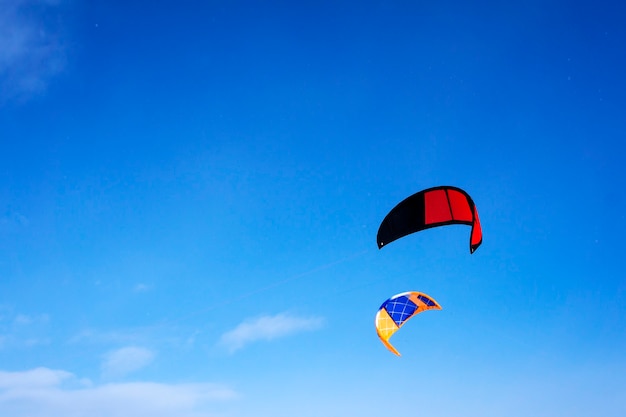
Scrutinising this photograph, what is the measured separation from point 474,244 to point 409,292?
6543 millimetres

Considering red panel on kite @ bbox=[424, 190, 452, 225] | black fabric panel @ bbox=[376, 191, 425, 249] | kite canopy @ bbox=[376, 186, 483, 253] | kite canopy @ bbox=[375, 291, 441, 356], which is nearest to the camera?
kite canopy @ bbox=[376, 186, 483, 253]

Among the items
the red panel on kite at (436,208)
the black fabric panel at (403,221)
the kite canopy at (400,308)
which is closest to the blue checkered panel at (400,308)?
the kite canopy at (400,308)

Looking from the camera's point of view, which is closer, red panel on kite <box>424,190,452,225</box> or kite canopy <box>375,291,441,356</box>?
red panel on kite <box>424,190,452,225</box>

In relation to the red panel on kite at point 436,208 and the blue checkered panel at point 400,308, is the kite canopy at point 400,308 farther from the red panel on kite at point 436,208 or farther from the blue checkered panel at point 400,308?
the red panel on kite at point 436,208

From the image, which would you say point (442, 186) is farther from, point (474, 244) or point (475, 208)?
point (474, 244)

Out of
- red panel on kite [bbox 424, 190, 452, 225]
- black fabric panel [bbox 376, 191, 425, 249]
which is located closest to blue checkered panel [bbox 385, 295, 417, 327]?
black fabric panel [bbox 376, 191, 425, 249]

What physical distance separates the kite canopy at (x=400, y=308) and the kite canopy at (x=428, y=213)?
582cm

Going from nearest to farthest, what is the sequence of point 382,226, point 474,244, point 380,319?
point 474,244 < point 382,226 < point 380,319

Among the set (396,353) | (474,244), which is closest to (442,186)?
(474,244)

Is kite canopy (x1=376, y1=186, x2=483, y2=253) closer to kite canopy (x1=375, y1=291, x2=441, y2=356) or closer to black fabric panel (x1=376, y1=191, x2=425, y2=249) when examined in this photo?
black fabric panel (x1=376, y1=191, x2=425, y2=249)

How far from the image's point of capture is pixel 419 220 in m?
11.8

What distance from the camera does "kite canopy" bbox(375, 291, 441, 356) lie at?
16.9 metres

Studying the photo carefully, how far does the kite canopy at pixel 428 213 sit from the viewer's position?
11.4 m

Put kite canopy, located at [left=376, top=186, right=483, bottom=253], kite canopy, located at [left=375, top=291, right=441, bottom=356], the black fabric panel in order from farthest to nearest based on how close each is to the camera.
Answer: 1. kite canopy, located at [left=375, top=291, right=441, bottom=356]
2. the black fabric panel
3. kite canopy, located at [left=376, top=186, right=483, bottom=253]
